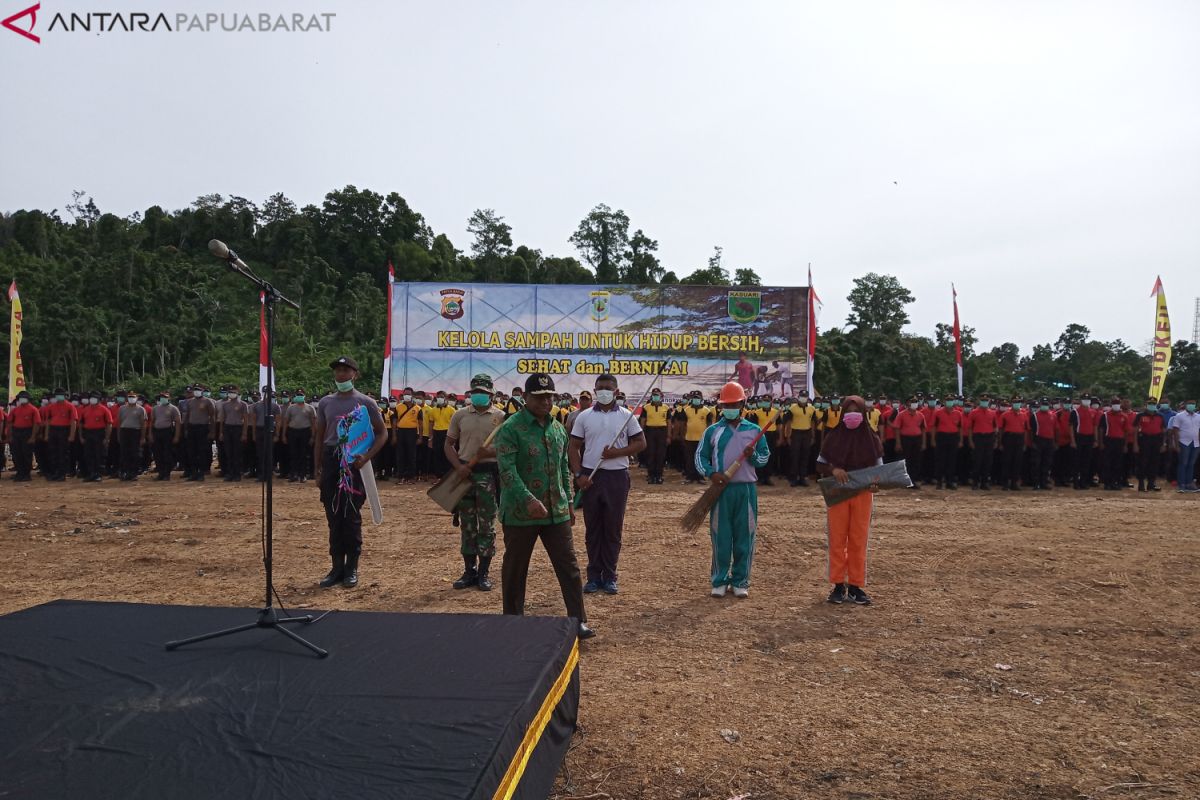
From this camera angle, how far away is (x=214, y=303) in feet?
138

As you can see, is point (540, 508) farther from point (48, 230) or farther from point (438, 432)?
point (48, 230)

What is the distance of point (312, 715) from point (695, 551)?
6.52 meters

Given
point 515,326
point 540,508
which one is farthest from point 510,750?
point 515,326

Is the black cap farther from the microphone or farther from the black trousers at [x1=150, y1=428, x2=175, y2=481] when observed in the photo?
the black trousers at [x1=150, y1=428, x2=175, y2=481]

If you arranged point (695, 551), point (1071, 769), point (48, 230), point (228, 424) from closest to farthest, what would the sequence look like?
point (1071, 769), point (695, 551), point (228, 424), point (48, 230)

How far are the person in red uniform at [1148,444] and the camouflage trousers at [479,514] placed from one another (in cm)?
1455

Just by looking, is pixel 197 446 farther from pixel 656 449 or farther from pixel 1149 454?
pixel 1149 454

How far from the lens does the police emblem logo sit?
896 inches

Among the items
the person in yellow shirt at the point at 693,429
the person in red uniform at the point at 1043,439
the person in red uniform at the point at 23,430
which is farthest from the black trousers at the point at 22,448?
the person in red uniform at the point at 1043,439

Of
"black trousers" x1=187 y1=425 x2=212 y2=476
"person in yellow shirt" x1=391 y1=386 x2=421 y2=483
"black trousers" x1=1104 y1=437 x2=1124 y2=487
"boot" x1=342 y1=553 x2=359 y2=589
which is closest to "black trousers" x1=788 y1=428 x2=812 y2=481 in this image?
"black trousers" x1=1104 y1=437 x2=1124 y2=487

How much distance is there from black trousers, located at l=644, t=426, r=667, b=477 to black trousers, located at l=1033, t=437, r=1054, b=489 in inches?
290

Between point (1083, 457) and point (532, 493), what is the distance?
1511 centimetres

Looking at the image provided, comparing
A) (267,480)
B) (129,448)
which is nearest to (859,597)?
(267,480)

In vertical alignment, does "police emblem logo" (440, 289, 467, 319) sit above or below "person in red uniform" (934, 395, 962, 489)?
above
